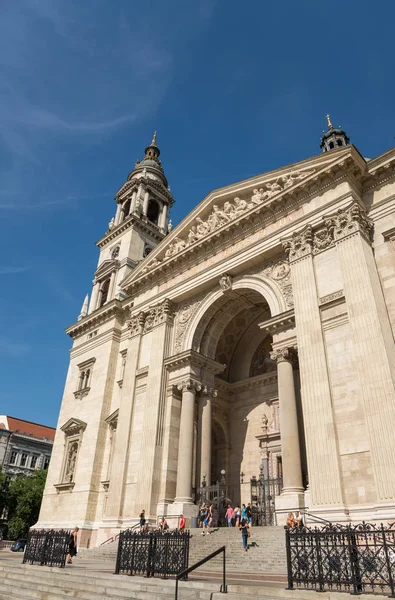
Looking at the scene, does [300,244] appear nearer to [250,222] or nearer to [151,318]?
[250,222]

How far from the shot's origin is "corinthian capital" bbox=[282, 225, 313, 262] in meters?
19.5

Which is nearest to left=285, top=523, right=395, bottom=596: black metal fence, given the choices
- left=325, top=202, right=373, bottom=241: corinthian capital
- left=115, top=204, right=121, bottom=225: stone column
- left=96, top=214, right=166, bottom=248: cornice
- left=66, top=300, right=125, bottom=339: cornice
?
left=325, top=202, right=373, bottom=241: corinthian capital

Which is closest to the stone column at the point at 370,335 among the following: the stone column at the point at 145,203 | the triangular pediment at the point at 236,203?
the triangular pediment at the point at 236,203

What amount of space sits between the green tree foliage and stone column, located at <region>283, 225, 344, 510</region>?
4049cm

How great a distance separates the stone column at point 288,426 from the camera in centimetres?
1661

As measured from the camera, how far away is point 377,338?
15078 millimetres

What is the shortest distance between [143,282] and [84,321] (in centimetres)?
785

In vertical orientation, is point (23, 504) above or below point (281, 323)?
below

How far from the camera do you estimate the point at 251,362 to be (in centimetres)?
2789

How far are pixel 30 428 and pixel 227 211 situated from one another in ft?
197

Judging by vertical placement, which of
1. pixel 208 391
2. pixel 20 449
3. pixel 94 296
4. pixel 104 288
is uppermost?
pixel 104 288

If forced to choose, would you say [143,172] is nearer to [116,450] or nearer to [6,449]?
[116,450]

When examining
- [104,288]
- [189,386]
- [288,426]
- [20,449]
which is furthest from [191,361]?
[20,449]

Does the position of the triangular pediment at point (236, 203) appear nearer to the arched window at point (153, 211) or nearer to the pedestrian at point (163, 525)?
the pedestrian at point (163, 525)
